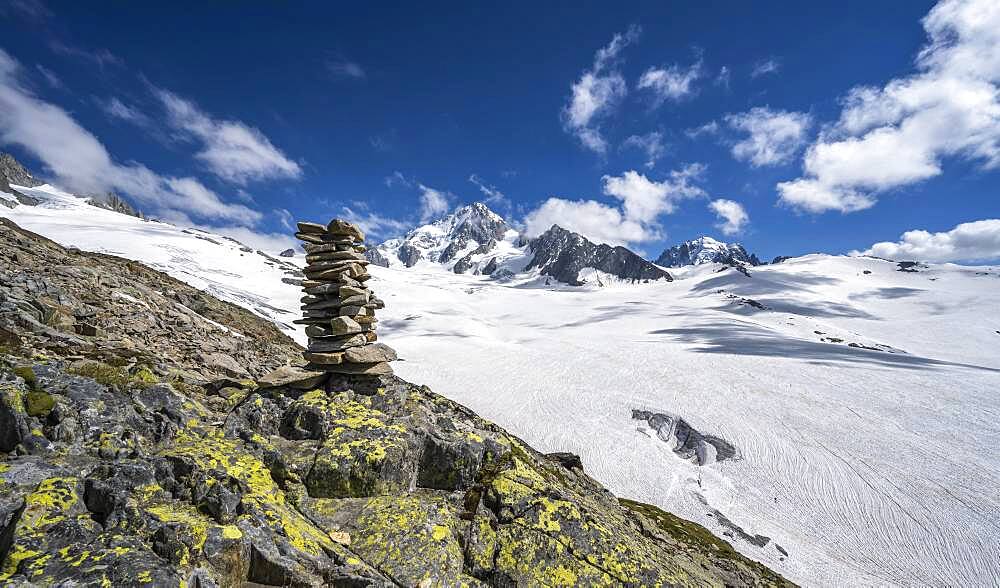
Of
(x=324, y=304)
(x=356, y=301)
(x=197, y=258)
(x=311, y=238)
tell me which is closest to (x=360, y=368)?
(x=356, y=301)

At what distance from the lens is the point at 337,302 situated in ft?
36.2

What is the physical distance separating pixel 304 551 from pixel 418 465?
3210mm

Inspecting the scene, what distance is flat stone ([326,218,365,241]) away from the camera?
1116 cm

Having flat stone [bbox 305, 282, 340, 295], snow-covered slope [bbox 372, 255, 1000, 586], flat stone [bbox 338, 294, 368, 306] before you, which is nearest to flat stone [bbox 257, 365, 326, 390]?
flat stone [bbox 338, 294, 368, 306]

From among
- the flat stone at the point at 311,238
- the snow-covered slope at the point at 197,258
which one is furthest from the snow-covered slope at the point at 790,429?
the snow-covered slope at the point at 197,258

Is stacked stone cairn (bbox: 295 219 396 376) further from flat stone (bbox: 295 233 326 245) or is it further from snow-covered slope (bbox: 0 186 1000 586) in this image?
snow-covered slope (bbox: 0 186 1000 586)

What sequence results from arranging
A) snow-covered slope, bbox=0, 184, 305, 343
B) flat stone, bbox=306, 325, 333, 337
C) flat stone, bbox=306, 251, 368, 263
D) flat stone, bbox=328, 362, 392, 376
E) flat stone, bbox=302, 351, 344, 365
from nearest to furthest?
flat stone, bbox=302, 351, 344, 365 < flat stone, bbox=328, 362, 392, 376 < flat stone, bbox=306, 325, 333, 337 < flat stone, bbox=306, 251, 368, 263 < snow-covered slope, bbox=0, 184, 305, 343

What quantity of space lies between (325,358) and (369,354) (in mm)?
1156

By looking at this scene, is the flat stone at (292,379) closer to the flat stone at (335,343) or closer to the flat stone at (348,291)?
the flat stone at (335,343)

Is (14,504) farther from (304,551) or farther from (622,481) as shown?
(622,481)

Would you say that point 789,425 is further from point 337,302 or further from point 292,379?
point 292,379

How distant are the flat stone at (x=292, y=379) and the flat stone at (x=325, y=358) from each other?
39 centimetres

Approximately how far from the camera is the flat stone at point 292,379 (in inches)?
392

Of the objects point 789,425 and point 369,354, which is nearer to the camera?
point 369,354
